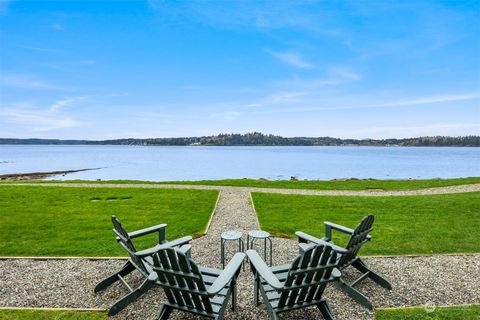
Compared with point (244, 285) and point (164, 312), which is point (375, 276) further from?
point (164, 312)

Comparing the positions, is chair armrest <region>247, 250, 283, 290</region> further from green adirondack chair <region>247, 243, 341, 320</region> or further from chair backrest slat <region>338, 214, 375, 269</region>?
chair backrest slat <region>338, 214, 375, 269</region>

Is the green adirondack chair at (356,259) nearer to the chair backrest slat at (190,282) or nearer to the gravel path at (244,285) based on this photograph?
the gravel path at (244,285)

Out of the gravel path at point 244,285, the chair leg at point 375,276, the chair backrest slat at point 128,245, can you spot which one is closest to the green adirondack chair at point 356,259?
the chair leg at point 375,276

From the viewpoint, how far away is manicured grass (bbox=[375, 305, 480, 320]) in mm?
3893

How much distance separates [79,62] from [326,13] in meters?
25.4

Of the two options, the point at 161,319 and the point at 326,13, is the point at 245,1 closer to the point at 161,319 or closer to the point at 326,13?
the point at 326,13

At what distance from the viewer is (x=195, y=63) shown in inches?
1453

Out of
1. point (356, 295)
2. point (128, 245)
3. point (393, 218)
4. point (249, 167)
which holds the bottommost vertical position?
point (249, 167)

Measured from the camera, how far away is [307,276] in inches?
142

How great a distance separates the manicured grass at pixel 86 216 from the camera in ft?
23.2

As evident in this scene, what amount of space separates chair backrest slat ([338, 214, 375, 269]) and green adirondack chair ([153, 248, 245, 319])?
200 centimetres

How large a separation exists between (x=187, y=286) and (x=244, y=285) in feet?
5.96

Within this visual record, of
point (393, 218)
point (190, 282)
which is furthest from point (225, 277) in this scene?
point (393, 218)

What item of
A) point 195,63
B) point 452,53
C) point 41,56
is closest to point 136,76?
point 195,63
